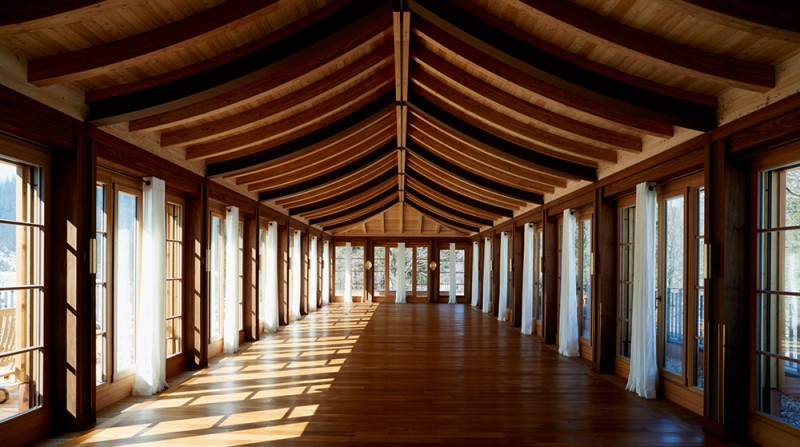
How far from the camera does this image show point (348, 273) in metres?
17.1

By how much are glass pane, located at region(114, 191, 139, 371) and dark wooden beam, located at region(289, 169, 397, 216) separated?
6.13 m

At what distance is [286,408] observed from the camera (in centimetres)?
475

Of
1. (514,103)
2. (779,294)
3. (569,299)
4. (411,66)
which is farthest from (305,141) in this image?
(779,294)

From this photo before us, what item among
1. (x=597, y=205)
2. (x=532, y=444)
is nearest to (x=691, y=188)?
(x=597, y=205)

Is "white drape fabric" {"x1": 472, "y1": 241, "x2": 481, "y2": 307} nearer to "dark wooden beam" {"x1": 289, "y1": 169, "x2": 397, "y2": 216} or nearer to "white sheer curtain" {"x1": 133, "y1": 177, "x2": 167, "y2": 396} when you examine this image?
"dark wooden beam" {"x1": 289, "y1": 169, "x2": 397, "y2": 216}

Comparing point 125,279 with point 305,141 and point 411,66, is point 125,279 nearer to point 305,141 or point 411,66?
point 305,141

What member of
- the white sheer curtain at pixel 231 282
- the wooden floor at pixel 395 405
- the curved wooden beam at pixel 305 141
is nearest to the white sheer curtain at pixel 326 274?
the wooden floor at pixel 395 405

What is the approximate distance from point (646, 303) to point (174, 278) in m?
5.39

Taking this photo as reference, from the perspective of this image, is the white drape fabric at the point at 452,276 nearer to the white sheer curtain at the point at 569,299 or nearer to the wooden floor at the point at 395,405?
the wooden floor at the point at 395,405

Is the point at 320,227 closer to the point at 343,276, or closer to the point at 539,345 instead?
the point at 343,276

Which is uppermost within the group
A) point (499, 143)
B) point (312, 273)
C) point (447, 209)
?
point (499, 143)

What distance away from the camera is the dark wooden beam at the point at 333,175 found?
29.3 feet

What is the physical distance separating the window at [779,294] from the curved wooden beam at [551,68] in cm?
70

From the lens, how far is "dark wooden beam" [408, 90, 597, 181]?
6391mm
